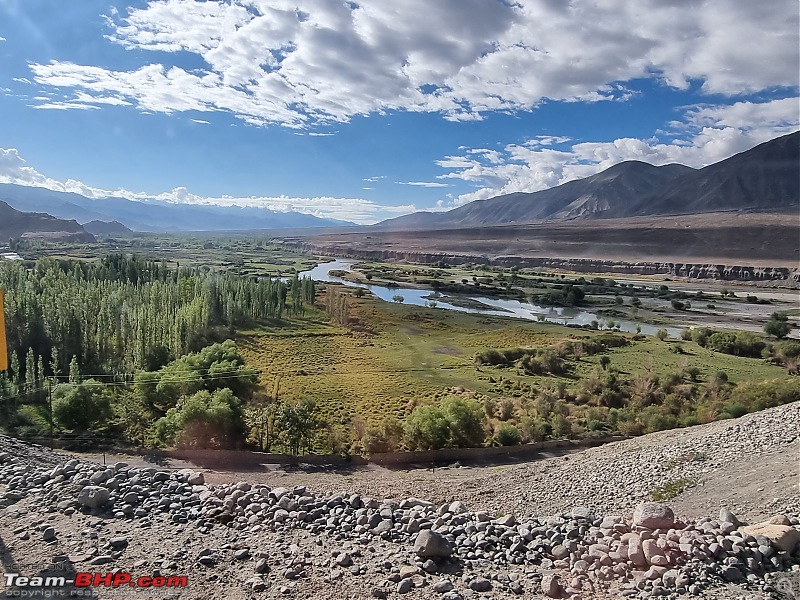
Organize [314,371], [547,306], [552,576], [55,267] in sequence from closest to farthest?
[552,576] < [314,371] < [55,267] < [547,306]

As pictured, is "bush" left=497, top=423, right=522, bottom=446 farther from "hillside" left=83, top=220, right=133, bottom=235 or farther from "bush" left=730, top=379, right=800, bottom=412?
"hillside" left=83, top=220, right=133, bottom=235

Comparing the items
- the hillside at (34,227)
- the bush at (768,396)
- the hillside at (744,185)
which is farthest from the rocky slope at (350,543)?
the hillside at (744,185)

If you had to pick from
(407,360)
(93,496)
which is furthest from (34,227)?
(93,496)

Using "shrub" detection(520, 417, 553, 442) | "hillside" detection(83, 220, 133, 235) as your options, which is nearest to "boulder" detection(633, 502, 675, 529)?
"shrub" detection(520, 417, 553, 442)

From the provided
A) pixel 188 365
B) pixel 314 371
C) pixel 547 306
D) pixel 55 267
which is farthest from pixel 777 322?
pixel 55 267

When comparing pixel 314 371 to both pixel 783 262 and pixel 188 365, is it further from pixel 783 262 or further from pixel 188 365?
pixel 783 262

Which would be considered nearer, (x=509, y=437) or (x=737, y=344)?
(x=509, y=437)

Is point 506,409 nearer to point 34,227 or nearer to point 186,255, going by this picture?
point 186,255
